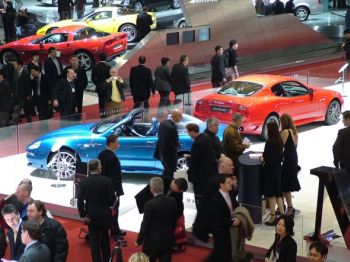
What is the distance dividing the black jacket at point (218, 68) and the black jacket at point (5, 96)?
5346 mm

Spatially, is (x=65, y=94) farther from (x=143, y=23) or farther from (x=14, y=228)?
(x=143, y=23)

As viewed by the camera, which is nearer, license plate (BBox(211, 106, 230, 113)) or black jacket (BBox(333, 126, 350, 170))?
black jacket (BBox(333, 126, 350, 170))

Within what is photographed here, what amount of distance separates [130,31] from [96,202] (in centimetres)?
1674

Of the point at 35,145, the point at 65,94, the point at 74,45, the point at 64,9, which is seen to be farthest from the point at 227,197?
the point at 64,9

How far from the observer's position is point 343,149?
12508mm

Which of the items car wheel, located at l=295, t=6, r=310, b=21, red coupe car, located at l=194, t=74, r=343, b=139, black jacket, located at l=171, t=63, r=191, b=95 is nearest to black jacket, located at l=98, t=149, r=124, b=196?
red coupe car, located at l=194, t=74, r=343, b=139

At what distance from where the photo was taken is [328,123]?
18953mm

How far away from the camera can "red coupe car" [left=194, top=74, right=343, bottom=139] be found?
17.1 m

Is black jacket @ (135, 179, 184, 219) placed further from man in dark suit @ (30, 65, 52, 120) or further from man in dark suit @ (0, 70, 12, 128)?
man in dark suit @ (30, 65, 52, 120)

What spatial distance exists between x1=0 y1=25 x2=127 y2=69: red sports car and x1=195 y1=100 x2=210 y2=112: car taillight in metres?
6.67

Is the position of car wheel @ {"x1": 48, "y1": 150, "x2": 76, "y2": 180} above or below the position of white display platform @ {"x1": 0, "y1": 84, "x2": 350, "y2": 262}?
above

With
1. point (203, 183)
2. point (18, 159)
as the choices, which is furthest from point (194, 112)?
point (203, 183)

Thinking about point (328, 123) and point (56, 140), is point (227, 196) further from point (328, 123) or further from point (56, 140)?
point (328, 123)

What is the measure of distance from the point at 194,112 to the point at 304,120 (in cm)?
261
